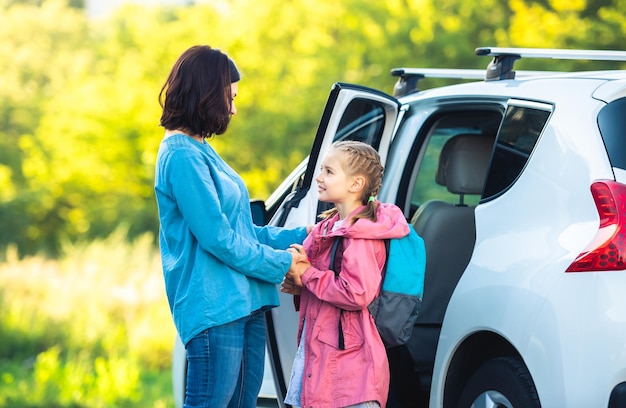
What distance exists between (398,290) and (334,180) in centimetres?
50

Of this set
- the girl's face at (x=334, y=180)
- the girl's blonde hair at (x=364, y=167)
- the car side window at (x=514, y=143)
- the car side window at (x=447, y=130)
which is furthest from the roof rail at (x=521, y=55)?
the girl's face at (x=334, y=180)

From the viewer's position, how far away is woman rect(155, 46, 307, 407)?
3.18 m

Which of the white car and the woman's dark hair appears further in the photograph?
the woman's dark hair

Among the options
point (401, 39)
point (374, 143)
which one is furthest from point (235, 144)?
point (374, 143)

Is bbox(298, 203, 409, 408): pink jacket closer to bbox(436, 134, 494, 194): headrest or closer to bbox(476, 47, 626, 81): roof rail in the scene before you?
bbox(476, 47, 626, 81): roof rail

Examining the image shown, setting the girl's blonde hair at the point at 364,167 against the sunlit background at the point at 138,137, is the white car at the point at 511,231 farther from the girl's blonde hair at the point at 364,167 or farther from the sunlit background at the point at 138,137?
the sunlit background at the point at 138,137

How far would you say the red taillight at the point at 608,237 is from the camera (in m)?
2.90

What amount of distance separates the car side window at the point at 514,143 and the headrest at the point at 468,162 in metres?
0.81

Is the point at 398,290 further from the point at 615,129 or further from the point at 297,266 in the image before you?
the point at 615,129

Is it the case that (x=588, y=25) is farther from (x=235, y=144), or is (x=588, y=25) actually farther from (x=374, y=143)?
(x=374, y=143)

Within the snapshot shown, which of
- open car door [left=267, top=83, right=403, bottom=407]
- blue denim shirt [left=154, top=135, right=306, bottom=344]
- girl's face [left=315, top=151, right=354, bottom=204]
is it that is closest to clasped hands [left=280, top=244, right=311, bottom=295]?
blue denim shirt [left=154, top=135, right=306, bottom=344]

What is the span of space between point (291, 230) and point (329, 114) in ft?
1.75

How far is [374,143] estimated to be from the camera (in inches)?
169

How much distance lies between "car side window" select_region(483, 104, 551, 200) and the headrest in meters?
0.81
